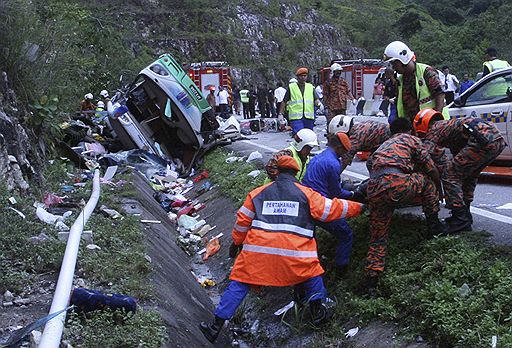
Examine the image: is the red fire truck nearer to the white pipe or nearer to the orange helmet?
the orange helmet

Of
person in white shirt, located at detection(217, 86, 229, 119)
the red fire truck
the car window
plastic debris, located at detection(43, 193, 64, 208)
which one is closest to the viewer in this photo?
plastic debris, located at detection(43, 193, 64, 208)

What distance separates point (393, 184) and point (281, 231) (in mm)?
985

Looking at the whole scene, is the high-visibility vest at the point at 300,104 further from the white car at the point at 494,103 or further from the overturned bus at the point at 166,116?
the overturned bus at the point at 166,116

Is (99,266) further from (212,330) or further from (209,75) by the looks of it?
(209,75)

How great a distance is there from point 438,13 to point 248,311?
69.8m

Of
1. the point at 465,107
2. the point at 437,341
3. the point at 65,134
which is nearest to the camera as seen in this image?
the point at 437,341

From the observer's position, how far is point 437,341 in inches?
177

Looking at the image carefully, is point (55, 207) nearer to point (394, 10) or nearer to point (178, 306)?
point (178, 306)

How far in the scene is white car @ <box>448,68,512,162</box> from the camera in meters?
8.84

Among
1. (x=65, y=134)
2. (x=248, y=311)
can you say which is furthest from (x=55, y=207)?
(x=65, y=134)

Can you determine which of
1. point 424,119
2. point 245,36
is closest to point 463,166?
point 424,119

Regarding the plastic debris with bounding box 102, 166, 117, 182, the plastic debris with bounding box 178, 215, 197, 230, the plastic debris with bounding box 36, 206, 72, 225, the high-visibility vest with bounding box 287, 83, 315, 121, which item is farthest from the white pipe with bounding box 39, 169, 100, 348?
the high-visibility vest with bounding box 287, 83, 315, 121

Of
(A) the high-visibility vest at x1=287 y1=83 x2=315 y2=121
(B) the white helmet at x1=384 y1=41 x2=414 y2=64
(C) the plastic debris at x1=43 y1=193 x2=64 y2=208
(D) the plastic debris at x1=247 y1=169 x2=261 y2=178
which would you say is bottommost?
(D) the plastic debris at x1=247 y1=169 x2=261 y2=178

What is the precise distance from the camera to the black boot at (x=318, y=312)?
563 centimetres
